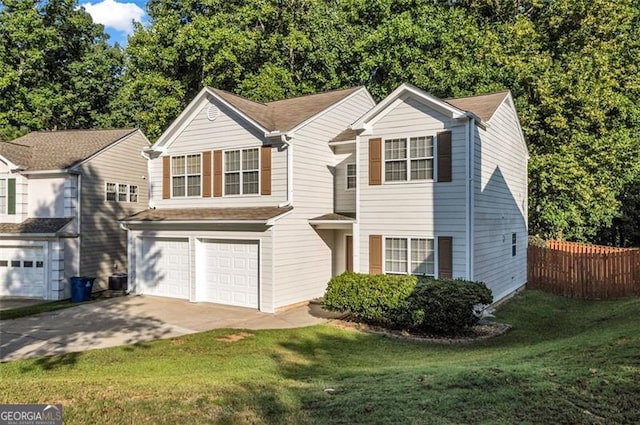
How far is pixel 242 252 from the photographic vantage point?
50.5 ft

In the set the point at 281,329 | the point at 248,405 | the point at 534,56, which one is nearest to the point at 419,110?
the point at 281,329

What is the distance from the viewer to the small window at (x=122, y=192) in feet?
68.4

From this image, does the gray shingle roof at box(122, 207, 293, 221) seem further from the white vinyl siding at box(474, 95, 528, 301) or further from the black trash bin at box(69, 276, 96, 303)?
the white vinyl siding at box(474, 95, 528, 301)

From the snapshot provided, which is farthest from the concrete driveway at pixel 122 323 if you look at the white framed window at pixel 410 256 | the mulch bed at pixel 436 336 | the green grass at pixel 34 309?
the white framed window at pixel 410 256

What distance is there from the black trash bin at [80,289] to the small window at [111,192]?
418 centimetres

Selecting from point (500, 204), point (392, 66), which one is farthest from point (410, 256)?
point (392, 66)

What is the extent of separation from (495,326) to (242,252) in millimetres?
8095

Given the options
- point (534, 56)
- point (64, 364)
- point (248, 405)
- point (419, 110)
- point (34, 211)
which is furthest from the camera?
point (534, 56)

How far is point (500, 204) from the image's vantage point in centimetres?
1627

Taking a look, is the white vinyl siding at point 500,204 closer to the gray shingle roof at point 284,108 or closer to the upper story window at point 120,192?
the gray shingle roof at point 284,108

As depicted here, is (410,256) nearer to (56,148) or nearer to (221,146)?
(221,146)

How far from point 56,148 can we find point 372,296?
53.8 ft

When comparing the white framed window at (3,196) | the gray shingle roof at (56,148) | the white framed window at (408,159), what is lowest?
the white framed window at (3,196)

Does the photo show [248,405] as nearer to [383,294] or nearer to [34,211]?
[383,294]
